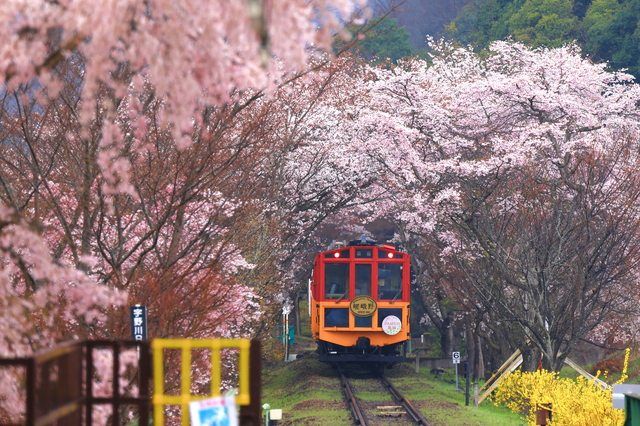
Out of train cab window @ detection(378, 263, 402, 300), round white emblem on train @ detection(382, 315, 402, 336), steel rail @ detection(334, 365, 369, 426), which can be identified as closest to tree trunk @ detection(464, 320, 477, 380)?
steel rail @ detection(334, 365, 369, 426)

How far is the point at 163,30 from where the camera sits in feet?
15.4

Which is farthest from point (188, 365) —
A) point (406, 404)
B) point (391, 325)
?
point (391, 325)

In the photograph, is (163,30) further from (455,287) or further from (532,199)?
(455,287)

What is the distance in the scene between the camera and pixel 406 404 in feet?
61.6

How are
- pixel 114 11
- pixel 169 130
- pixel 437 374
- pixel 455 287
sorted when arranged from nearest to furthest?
pixel 114 11 → pixel 169 130 → pixel 455 287 → pixel 437 374

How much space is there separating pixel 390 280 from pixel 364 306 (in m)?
0.77

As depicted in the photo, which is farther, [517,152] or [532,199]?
[517,152]

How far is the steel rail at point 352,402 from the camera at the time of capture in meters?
16.8

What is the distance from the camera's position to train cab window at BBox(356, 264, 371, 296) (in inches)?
893

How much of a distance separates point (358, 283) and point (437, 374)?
5179 mm

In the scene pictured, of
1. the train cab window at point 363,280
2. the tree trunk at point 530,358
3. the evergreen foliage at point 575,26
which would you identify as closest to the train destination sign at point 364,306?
the train cab window at point 363,280

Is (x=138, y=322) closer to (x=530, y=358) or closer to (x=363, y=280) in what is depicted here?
(x=530, y=358)

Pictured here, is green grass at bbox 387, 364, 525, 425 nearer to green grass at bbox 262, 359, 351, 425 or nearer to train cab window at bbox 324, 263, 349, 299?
green grass at bbox 262, 359, 351, 425

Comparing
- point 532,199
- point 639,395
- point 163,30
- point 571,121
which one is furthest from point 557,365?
point 163,30
